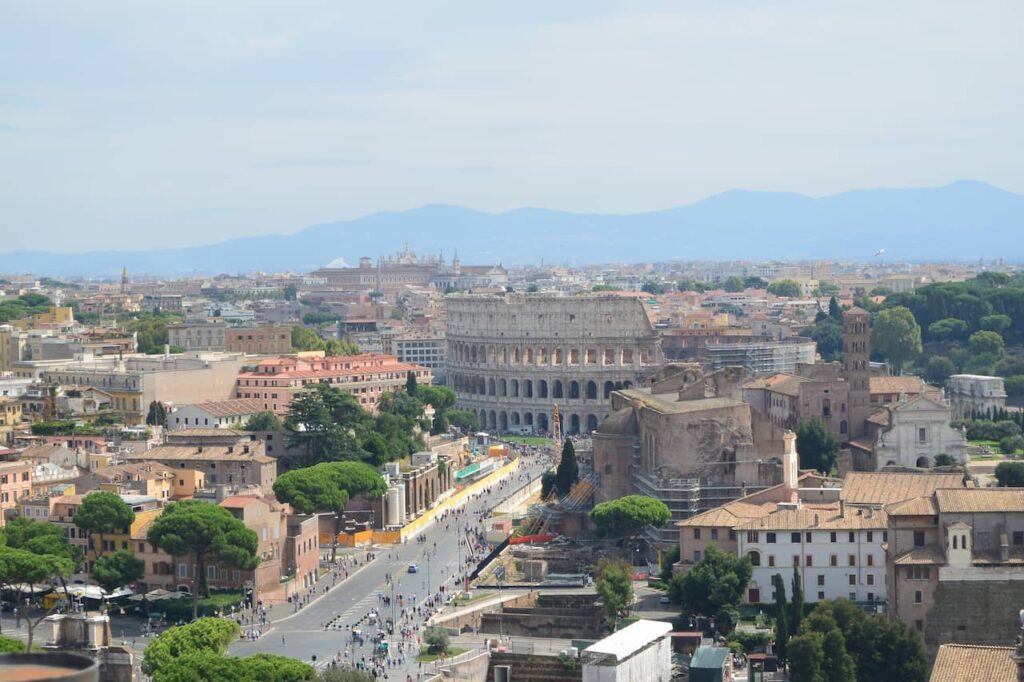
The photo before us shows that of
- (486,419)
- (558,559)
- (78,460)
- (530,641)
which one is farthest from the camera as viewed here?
(486,419)

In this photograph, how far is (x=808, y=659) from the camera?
3850cm

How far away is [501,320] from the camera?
Result: 117 meters

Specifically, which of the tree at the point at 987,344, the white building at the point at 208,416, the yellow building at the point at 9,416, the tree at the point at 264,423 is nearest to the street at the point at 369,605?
the tree at the point at 264,423

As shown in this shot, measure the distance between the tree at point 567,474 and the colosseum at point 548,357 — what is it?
40.8 metres

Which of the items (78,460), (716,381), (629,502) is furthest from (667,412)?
(78,460)

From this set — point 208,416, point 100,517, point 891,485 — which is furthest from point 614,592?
point 208,416

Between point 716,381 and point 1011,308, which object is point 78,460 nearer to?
point 716,381

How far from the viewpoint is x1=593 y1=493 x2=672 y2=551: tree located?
53.5 metres

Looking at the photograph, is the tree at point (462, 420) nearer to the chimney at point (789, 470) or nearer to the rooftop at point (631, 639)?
the chimney at point (789, 470)

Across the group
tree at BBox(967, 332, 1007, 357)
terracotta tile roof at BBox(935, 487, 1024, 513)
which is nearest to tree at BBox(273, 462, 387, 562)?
terracotta tile roof at BBox(935, 487, 1024, 513)

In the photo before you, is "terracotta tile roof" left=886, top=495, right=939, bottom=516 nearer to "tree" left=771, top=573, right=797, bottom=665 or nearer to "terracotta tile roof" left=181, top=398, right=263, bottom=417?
"tree" left=771, top=573, right=797, bottom=665

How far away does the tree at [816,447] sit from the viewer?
207 ft

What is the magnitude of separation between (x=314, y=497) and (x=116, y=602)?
968 centimetres

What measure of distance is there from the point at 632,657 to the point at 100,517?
19273mm
